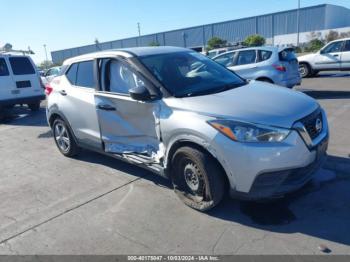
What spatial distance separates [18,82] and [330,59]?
11.8 m

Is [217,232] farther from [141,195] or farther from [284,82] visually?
[284,82]

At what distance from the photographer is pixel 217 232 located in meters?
3.28

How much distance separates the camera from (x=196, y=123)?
11.0 ft

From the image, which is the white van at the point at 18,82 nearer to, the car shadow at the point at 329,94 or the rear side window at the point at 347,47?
the car shadow at the point at 329,94

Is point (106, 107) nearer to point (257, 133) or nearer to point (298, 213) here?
point (257, 133)

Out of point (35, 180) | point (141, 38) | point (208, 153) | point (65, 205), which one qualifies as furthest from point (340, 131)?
point (141, 38)

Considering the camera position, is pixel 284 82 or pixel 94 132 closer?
pixel 94 132

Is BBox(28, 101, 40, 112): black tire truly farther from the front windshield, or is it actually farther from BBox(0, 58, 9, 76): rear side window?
the front windshield

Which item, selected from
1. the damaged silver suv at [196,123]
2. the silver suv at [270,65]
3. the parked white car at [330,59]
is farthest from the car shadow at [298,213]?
the parked white car at [330,59]

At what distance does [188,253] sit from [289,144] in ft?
4.51

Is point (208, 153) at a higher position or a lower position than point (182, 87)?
lower

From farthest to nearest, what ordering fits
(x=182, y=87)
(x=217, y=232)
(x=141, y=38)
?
(x=141, y=38) → (x=182, y=87) → (x=217, y=232)

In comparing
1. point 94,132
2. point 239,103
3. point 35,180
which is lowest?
point 35,180

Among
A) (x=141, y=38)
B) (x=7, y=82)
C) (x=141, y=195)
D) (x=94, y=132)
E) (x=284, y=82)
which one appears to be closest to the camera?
(x=141, y=195)
